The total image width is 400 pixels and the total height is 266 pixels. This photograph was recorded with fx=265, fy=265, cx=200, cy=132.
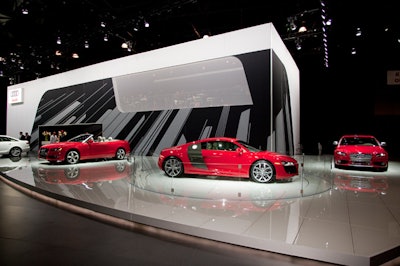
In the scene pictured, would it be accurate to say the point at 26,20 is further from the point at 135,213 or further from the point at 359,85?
the point at 359,85

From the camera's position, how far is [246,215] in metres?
3.83

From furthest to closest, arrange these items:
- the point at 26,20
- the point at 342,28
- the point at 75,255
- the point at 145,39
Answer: the point at 145,39, the point at 26,20, the point at 342,28, the point at 75,255

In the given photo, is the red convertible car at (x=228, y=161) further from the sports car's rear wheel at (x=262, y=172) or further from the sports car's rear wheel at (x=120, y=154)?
the sports car's rear wheel at (x=120, y=154)

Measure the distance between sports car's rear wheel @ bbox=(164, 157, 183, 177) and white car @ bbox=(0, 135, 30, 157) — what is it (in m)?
9.39

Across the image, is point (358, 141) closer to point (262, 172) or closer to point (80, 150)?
point (262, 172)

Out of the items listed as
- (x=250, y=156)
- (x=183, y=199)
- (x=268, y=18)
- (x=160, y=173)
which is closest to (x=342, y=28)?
(x=268, y=18)

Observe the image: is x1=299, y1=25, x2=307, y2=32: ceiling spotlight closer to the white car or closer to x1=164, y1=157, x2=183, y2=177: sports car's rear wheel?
x1=164, y1=157, x2=183, y2=177: sports car's rear wheel

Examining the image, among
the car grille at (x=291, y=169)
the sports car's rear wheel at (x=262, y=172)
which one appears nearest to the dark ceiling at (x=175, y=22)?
the car grille at (x=291, y=169)

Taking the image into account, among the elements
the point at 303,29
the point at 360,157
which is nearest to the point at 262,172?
the point at 360,157

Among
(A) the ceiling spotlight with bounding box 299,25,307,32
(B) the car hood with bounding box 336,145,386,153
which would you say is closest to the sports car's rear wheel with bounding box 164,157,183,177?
(B) the car hood with bounding box 336,145,386,153

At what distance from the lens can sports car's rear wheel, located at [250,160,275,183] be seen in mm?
6039

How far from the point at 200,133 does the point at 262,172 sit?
15.5 ft

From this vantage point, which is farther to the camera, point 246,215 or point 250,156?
point 250,156

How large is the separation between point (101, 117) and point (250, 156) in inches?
400
